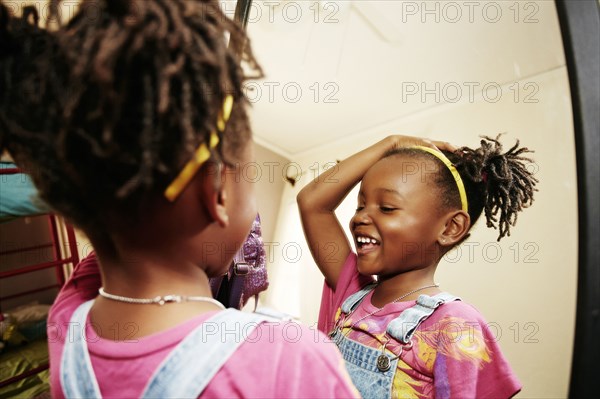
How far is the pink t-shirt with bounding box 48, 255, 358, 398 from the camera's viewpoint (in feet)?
1.00

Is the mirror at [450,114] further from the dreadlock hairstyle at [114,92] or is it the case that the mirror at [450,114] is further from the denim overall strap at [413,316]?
the dreadlock hairstyle at [114,92]

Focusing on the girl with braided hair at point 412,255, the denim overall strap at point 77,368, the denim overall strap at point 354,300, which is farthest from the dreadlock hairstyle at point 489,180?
the denim overall strap at point 77,368

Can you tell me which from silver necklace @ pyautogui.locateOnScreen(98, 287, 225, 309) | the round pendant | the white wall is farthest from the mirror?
silver necklace @ pyautogui.locateOnScreen(98, 287, 225, 309)

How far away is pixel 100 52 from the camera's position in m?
0.25

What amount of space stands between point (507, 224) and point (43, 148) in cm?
79

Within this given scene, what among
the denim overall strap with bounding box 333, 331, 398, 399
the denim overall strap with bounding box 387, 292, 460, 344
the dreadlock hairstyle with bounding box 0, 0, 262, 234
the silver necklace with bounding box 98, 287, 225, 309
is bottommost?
the denim overall strap with bounding box 333, 331, 398, 399

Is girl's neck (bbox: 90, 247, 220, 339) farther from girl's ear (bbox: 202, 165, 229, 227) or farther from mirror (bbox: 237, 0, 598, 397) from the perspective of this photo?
mirror (bbox: 237, 0, 598, 397)

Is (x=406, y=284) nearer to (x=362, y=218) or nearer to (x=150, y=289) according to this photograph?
(x=362, y=218)

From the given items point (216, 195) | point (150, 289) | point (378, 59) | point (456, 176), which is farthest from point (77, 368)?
point (378, 59)

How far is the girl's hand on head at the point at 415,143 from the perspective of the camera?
73 cm

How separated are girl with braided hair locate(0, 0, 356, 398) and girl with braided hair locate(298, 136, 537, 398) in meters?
0.31

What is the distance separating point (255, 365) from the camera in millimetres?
312

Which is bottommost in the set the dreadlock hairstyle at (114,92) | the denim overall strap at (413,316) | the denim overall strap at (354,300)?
the denim overall strap at (354,300)

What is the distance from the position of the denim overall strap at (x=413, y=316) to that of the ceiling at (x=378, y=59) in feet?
1.54
